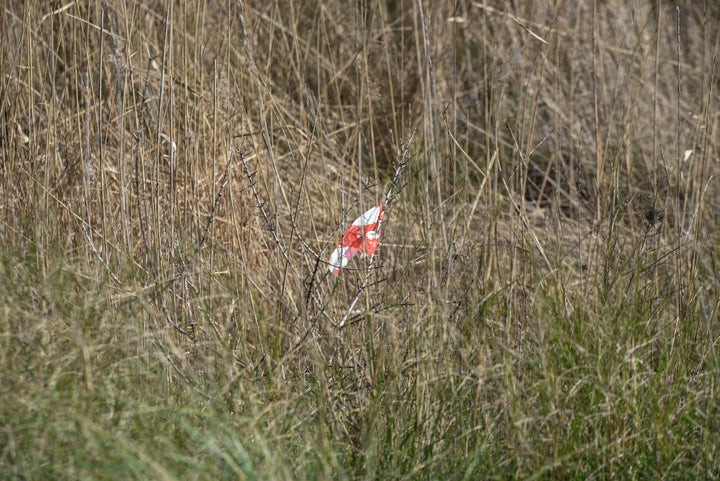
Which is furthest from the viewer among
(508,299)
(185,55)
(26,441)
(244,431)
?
(185,55)

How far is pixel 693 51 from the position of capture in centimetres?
496

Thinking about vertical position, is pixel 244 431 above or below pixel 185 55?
below

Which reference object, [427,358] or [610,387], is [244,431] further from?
[610,387]

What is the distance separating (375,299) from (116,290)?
63 cm

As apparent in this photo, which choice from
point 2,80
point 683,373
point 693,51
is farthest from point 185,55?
point 693,51

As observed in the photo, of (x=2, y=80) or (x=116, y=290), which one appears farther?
(x=2, y=80)

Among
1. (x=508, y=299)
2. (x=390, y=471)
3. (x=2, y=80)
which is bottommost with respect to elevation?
(x=390, y=471)

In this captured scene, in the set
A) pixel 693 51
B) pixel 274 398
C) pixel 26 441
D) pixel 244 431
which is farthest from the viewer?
pixel 693 51

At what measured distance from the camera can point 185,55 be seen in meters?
2.29

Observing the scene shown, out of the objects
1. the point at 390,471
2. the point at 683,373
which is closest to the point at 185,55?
the point at 390,471

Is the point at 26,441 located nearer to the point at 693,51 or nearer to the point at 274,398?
the point at 274,398

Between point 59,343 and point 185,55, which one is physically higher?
point 185,55

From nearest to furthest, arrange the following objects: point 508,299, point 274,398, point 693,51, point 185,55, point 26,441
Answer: point 26,441 < point 274,398 < point 508,299 < point 185,55 < point 693,51

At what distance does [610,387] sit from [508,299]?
37 cm
